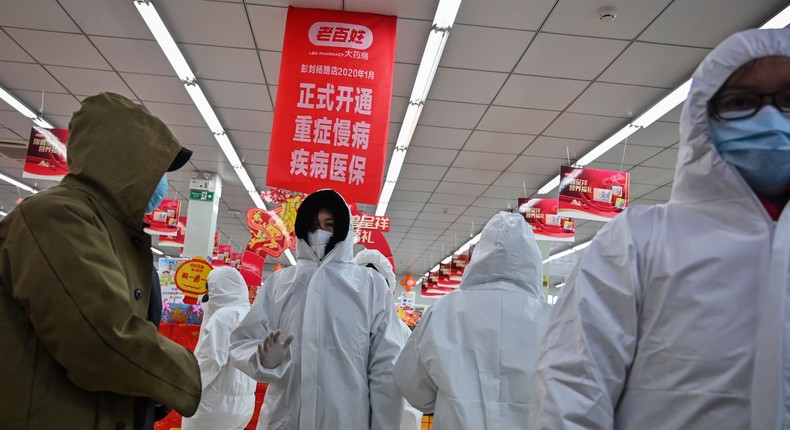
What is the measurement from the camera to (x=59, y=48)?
646cm

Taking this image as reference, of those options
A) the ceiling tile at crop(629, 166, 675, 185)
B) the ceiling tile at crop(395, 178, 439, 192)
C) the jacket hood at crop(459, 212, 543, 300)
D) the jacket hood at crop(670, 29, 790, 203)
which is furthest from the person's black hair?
the ceiling tile at crop(395, 178, 439, 192)

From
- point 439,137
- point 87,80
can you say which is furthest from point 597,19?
point 87,80

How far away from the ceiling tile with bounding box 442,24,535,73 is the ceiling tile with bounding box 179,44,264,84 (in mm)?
2151

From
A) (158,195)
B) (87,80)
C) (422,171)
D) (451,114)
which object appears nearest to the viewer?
(158,195)

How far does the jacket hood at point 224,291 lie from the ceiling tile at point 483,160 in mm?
5093

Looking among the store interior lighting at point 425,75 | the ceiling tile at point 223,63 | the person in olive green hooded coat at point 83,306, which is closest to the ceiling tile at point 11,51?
the ceiling tile at point 223,63

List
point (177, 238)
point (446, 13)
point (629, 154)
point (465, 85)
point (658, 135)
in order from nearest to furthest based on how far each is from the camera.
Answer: point (446, 13)
point (465, 85)
point (658, 135)
point (629, 154)
point (177, 238)

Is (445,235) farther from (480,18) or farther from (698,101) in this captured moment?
(698,101)

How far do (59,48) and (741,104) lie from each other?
7056mm

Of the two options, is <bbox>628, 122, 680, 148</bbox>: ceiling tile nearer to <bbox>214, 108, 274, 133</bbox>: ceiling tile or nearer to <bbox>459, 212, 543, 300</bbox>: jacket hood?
<bbox>214, 108, 274, 133</bbox>: ceiling tile

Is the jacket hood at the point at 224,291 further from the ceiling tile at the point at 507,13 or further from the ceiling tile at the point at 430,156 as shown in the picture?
the ceiling tile at the point at 430,156

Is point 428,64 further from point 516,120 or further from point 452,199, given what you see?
point 452,199

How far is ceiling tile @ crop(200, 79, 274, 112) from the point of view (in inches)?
282

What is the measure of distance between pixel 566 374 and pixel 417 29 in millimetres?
4910
